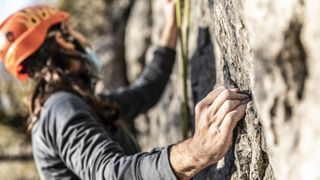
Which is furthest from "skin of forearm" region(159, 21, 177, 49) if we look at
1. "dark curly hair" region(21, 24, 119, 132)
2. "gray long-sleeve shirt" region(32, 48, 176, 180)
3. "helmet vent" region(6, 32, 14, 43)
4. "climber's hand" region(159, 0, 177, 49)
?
"helmet vent" region(6, 32, 14, 43)

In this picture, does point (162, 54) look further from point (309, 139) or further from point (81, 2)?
point (81, 2)

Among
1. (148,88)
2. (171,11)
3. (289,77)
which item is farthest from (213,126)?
(148,88)

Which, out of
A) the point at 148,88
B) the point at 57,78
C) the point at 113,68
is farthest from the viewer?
the point at 113,68

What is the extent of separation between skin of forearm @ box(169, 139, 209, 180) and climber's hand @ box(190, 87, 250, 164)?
0.03 metres

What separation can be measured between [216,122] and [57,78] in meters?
1.64

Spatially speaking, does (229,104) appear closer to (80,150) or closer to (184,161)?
(184,161)

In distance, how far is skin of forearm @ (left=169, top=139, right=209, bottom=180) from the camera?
7.83ft

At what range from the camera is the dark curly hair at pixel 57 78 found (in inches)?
142

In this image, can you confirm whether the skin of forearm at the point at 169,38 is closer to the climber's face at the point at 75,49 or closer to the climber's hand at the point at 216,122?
the climber's face at the point at 75,49

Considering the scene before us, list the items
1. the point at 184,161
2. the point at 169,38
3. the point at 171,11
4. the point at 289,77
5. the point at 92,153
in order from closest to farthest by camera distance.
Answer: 1. the point at 289,77
2. the point at 184,161
3. the point at 92,153
4. the point at 171,11
5. the point at 169,38

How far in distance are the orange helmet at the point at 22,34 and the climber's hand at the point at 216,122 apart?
1851mm

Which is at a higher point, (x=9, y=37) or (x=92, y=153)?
(x=9, y=37)

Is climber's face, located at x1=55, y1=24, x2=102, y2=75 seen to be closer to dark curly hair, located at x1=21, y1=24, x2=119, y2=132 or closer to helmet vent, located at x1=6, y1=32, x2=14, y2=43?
dark curly hair, located at x1=21, y1=24, x2=119, y2=132

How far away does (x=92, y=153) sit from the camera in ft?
9.25
